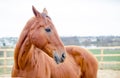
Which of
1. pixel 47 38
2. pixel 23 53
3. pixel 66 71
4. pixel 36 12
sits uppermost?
pixel 36 12

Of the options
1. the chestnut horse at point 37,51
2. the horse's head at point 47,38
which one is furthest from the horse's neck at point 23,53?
the horse's head at point 47,38

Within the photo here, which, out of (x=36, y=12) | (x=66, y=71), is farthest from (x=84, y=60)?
(x=36, y=12)

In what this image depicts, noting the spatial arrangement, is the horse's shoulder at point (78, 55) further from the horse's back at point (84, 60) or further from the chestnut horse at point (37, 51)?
the chestnut horse at point (37, 51)

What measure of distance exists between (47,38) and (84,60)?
161cm

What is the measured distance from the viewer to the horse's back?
413 centimetres

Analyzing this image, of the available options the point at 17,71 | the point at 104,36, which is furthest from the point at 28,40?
the point at 104,36

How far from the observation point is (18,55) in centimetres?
290

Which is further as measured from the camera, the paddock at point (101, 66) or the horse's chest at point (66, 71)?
the paddock at point (101, 66)

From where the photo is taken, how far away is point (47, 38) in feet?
8.80

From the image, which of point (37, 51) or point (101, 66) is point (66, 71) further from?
point (101, 66)

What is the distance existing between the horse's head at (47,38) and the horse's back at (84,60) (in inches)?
55.9

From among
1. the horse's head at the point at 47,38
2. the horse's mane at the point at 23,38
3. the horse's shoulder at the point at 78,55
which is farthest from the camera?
the horse's shoulder at the point at 78,55

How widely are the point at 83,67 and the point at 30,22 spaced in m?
1.71

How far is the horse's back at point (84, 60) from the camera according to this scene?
4129mm
